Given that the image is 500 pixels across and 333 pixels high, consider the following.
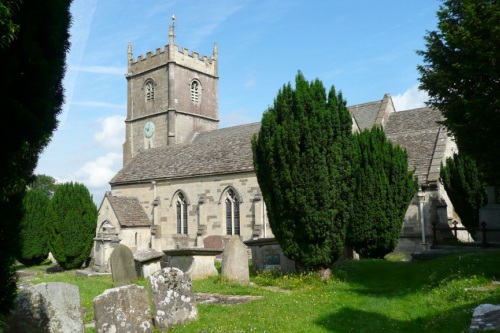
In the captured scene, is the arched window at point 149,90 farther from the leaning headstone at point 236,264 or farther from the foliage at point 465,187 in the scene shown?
the leaning headstone at point 236,264

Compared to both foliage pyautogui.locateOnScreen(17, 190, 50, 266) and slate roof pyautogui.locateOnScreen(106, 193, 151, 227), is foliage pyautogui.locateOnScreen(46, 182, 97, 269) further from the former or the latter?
foliage pyautogui.locateOnScreen(17, 190, 50, 266)

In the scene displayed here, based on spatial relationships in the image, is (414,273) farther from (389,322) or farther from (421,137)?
(421,137)

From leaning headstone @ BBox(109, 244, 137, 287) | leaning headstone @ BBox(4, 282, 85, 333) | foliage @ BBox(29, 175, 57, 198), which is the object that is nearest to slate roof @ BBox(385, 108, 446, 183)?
leaning headstone @ BBox(109, 244, 137, 287)

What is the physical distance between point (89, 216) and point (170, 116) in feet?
50.4

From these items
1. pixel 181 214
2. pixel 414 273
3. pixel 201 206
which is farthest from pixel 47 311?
pixel 181 214

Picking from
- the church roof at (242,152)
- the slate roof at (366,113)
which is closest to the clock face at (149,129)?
the church roof at (242,152)

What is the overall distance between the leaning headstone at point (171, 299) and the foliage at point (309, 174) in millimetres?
4393

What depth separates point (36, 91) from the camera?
5312mm

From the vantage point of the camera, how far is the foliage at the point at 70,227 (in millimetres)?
23500

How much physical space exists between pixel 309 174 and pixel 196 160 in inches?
627

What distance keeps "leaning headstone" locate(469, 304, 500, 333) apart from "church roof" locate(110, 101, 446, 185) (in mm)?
15927

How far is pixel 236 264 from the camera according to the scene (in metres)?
13.4

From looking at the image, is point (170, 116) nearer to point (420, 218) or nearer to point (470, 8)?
point (420, 218)

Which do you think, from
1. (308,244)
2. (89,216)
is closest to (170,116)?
(89,216)
